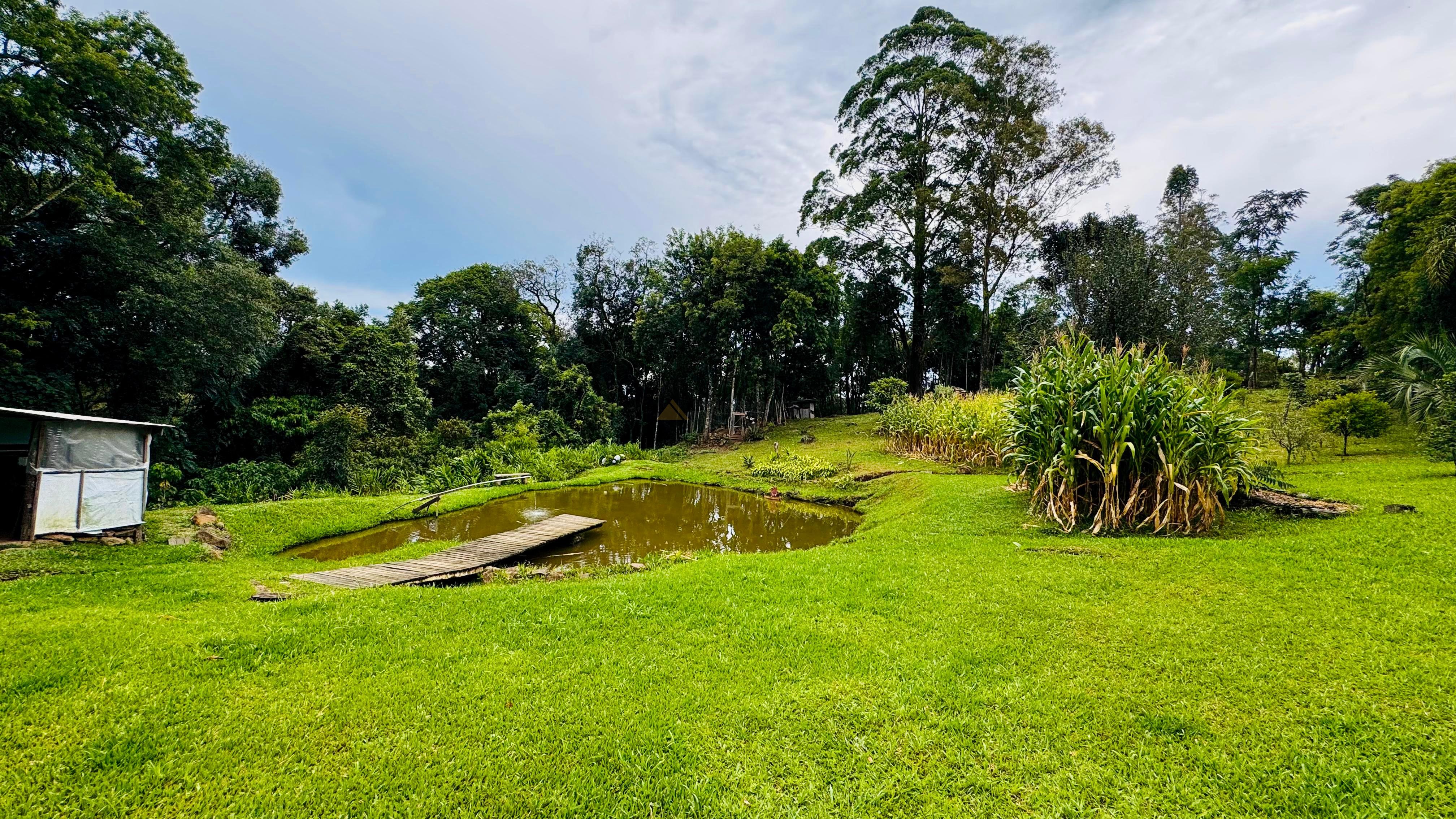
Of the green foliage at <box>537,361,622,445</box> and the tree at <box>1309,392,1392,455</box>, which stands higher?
the green foliage at <box>537,361,622,445</box>

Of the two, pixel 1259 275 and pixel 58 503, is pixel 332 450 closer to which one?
pixel 58 503

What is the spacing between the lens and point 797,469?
1339cm

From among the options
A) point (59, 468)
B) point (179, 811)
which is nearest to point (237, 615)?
point (179, 811)

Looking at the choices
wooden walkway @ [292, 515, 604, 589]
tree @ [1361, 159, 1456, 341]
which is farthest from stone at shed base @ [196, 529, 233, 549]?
tree @ [1361, 159, 1456, 341]

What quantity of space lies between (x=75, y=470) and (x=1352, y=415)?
19.5 metres

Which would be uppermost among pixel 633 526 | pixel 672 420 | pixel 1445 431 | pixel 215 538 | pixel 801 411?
pixel 801 411

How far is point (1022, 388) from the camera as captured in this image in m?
7.25

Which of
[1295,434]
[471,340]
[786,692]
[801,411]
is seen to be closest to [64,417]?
[786,692]

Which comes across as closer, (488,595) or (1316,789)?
(1316,789)

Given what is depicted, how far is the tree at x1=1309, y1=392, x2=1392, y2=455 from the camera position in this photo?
9.90 m

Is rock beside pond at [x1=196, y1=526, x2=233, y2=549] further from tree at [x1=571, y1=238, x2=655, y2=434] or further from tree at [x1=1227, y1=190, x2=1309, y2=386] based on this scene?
tree at [x1=1227, y1=190, x2=1309, y2=386]

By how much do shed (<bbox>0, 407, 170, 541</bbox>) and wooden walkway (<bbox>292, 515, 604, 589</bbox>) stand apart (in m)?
2.58

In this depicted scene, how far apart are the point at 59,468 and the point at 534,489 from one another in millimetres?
7781

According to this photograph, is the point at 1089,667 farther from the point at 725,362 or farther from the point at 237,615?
the point at 725,362
